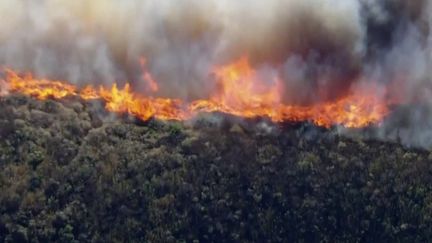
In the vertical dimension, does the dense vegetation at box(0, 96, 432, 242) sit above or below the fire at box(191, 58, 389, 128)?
below

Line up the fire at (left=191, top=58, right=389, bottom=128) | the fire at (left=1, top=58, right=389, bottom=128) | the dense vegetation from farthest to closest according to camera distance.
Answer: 1. the fire at (left=191, top=58, right=389, bottom=128)
2. the fire at (left=1, top=58, right=389, bottom=128)
3. the dense vegetation

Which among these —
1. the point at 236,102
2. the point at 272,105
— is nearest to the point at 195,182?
the point at 236,102

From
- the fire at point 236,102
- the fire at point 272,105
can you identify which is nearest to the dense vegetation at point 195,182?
the fire at point 236,102

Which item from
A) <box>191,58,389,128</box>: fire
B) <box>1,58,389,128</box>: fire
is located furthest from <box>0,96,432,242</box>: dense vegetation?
<box>191,58,389,128</box>: fire

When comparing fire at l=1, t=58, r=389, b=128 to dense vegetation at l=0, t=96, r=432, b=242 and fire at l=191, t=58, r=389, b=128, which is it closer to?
fire at l=191, t=58, r=389, b=128

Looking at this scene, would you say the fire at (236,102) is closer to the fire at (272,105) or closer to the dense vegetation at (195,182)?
the fire at (272,105)

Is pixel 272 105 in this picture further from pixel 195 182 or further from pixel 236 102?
pixel 195 182
